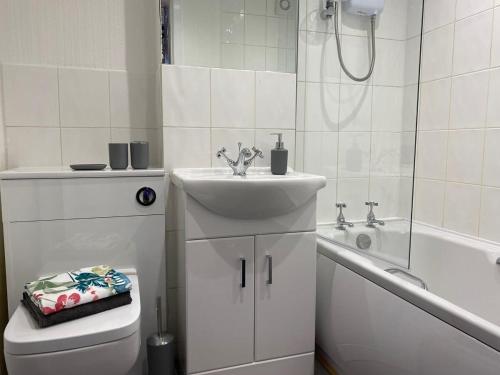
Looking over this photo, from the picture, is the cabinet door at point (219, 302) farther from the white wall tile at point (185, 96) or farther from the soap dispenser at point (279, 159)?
the white wall tile at point (185, 96)

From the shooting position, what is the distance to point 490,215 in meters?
1.65

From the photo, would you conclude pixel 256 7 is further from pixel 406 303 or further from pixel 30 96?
pixel 406 303

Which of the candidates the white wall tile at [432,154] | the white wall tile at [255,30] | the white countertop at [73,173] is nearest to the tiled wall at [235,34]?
the white wall tile at [255,30]

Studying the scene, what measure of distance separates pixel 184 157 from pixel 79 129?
1.68 ft

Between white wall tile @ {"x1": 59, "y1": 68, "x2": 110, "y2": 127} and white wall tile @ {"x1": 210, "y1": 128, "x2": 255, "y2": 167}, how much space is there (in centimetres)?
52

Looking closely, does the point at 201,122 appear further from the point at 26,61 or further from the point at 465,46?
the point at 465,46

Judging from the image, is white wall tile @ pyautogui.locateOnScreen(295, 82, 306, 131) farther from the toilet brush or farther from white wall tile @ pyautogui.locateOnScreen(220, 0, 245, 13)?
the toilet brush

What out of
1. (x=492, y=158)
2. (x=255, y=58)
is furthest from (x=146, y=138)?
(x=492, y=158)

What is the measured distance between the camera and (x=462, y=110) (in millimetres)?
1770

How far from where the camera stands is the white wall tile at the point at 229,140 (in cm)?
164

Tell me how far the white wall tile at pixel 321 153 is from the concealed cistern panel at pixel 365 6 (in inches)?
22.3

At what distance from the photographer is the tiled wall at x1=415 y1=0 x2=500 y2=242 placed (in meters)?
1.63

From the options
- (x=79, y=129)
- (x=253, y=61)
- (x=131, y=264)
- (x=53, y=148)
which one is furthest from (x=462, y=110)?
(x=53, y=148)

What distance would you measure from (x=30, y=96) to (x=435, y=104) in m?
1.97
